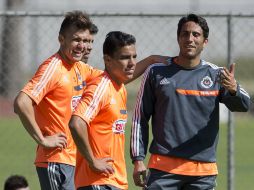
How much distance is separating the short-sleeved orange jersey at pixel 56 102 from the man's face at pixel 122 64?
54 cm

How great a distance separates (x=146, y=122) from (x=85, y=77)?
78 centimetres

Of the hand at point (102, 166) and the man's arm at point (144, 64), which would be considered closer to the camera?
the hand at point (102, 166)

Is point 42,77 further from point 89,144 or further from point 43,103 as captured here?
point 89,144

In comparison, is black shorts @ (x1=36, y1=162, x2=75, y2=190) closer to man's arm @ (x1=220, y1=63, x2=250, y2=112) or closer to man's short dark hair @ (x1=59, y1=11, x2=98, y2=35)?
man's short dark hair @ (x1=59, y1=11, x2=98, y2=35)

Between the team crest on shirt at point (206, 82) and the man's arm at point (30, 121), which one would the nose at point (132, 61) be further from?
the man's arm at point (30, 121)

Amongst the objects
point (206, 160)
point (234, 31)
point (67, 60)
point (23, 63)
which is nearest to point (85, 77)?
point (67, 60)

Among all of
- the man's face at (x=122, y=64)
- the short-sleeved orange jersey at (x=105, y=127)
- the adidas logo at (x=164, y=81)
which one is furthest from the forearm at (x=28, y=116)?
the adidas logo at (x=164, y=81)

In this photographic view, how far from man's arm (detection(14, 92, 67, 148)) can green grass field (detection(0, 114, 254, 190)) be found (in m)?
4.65

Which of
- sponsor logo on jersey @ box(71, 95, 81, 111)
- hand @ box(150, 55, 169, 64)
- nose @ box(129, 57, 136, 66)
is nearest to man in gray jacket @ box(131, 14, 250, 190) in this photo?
hand @ box(150, 55, 169, 64)

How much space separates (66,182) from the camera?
7.97 meters

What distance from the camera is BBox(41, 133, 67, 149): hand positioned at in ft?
25.6

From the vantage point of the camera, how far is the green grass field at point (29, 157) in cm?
1367

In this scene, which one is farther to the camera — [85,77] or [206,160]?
[85,77]

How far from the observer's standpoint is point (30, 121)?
768 centimetres
